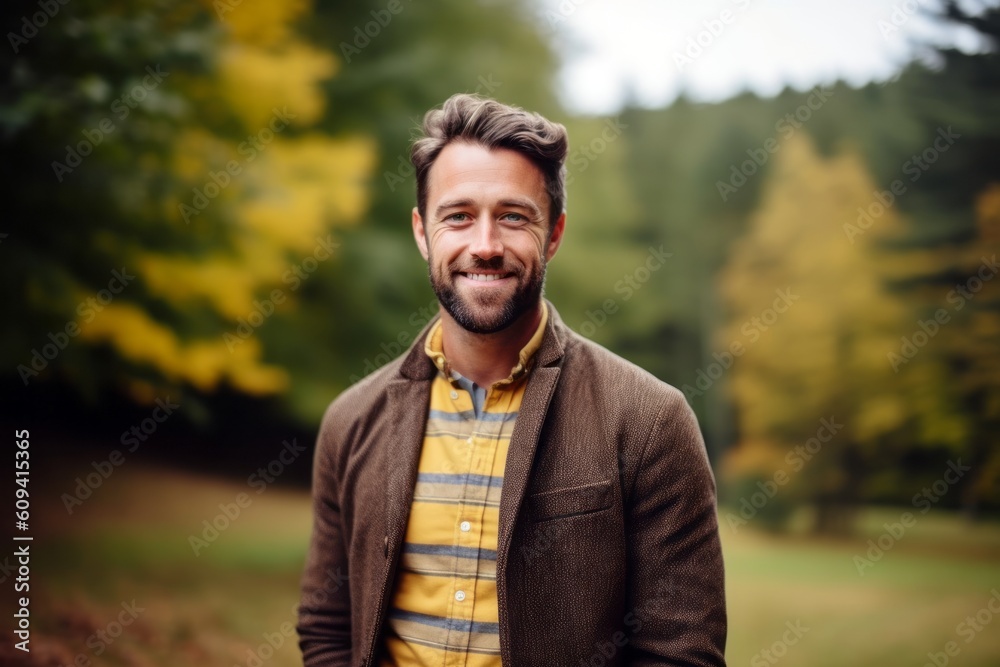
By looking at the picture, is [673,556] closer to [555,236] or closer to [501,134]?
[555,236]

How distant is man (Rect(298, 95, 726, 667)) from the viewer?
177cm

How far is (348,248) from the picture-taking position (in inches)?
275

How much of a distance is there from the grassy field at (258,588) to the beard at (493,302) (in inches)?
155

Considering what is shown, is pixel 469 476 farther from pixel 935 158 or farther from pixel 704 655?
pixel 935 158

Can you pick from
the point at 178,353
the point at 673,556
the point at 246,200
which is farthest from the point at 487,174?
the point at 178,353

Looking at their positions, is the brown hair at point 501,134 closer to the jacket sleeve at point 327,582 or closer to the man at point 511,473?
the man at point 511,473

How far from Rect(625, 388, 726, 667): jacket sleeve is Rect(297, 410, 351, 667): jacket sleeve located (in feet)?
2.58

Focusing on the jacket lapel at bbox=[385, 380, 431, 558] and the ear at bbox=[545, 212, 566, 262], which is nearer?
the jacket lapel at bbox=[385, 380, 431, 558]

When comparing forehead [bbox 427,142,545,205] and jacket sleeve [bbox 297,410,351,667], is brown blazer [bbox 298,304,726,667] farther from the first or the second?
forehead [bbox 427,142,545,205]

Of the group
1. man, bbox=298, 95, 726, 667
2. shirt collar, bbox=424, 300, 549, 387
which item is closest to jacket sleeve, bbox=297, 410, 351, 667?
man, bbox=298, 95, 726, 667

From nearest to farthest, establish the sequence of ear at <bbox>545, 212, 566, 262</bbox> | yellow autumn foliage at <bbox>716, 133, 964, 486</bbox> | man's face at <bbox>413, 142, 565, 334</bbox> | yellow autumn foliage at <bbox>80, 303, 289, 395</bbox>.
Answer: man's face at <bbox>413, 142, 565, 334</bbox>
ear at <bbox>545, 212, 566, 262</bbox>
yellow autumn foliage at <bbox>80, 303, 289, 395</bbox>
yellow autumn foliage at <bbox>716, 133, 964, 486</bbox>

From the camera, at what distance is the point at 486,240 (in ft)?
6.06

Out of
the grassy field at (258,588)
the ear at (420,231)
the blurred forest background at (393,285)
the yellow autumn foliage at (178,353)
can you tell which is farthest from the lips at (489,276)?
the yellow autumn foliage at (178,353)

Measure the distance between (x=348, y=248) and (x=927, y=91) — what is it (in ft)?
17.9
